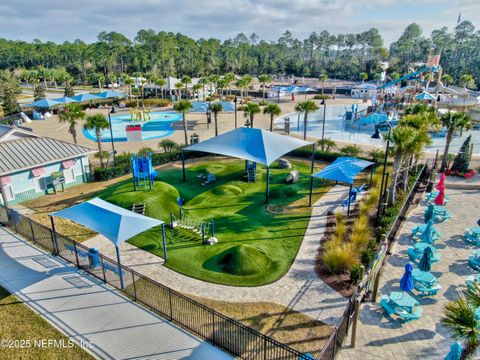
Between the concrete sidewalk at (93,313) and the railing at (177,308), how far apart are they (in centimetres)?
30

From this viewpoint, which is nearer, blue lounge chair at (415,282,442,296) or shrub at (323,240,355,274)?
blue lounge chair at (415,282,442,296)

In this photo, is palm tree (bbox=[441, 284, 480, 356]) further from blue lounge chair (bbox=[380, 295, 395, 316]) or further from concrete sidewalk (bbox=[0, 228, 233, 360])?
concrete sidewalk (bbox=[0, 228, 233, 360])

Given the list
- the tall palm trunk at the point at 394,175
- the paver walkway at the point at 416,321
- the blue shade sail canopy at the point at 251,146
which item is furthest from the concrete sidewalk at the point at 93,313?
the tall palm trunk at the point at 394,175

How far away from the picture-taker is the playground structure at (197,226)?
18172 mm

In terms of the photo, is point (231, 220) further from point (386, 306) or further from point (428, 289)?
point (428, 289)

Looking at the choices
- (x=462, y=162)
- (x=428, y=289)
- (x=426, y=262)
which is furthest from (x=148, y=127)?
(x=428, y=289)

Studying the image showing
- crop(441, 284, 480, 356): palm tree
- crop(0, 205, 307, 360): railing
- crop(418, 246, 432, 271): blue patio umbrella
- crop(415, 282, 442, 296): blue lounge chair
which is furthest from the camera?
crop(418, 246, 432, 271): blue patio umbrella

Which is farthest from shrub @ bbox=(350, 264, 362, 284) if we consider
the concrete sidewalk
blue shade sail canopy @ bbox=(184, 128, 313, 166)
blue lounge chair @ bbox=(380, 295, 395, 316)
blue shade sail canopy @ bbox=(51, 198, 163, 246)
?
blue shade sail canopy @ bbox=(184, 128, 313, 166)

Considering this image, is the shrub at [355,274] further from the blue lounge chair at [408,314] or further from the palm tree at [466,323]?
the palm tree at [466,323]

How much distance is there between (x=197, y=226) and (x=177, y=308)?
7094 millimetres

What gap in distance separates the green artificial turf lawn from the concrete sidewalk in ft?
11.0

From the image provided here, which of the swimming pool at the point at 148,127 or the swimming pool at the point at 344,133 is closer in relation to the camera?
the swimming pool at the point at 344,133

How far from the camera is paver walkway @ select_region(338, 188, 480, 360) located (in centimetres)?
1123

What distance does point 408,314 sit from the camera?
12438 millimetres
